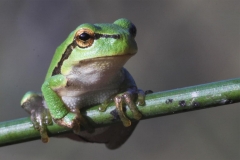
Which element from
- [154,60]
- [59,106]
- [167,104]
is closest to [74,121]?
[59,106]

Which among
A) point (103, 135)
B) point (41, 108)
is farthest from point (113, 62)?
point (103, 135)

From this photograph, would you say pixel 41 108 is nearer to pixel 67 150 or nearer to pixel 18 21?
pixel 67 150

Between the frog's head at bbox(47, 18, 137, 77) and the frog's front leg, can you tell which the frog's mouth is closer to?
the frog's head at bbox(47, 18, 137, 77)

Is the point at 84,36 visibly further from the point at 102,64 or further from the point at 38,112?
the point at 38,112

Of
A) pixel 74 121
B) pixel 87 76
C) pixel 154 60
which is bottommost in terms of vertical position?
pixel 154 60

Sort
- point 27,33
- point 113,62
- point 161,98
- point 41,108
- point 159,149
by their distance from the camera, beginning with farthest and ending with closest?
1. point 27,33
2. point 159,149
3. point 41,108
4. point 113,62
5. point 161,98

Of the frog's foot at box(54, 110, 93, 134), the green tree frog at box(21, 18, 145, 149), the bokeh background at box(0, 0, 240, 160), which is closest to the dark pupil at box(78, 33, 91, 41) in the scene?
the green tree frog at box(21, 18, 145, 149)
